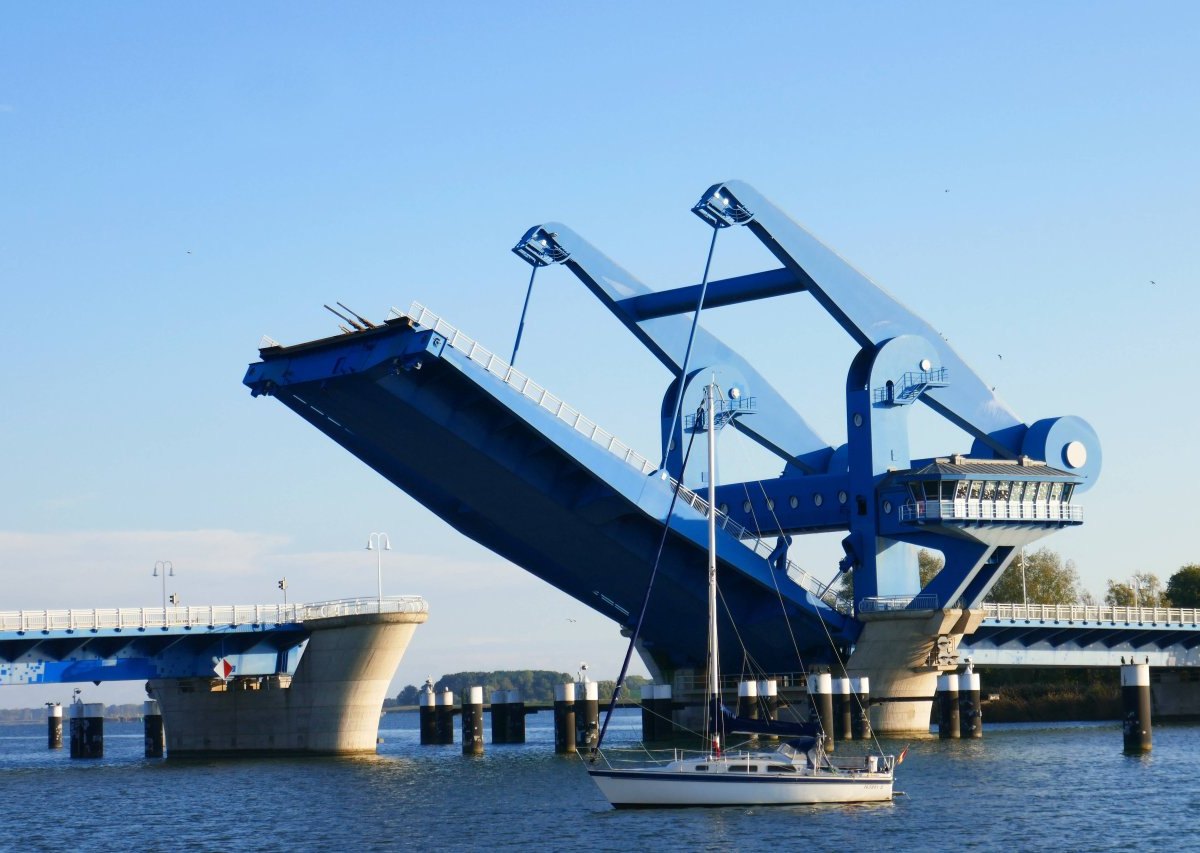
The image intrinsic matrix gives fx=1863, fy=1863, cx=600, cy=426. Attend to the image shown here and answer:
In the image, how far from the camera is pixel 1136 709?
2085 inches

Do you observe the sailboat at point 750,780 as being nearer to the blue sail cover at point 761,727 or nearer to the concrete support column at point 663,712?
the blue sail cover at point 761,727

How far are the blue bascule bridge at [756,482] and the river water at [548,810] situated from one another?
563 centimetres

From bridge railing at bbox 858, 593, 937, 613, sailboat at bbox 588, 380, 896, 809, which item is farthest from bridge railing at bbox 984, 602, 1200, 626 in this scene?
sailboat at bbox 588, 380, 896, 809

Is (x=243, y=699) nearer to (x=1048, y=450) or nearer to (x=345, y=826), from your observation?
(x=345, y=826)

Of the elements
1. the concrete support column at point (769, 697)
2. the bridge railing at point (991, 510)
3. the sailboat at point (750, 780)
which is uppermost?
the bridge railing at point (991, 510)

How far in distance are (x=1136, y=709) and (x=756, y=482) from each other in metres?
15.3

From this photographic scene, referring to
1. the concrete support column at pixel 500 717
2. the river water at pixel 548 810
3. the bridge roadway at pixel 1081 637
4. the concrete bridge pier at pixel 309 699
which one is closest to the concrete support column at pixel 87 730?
the concrete bridge pier at pixel 309 699

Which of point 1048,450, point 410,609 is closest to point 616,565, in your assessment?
point 410,609

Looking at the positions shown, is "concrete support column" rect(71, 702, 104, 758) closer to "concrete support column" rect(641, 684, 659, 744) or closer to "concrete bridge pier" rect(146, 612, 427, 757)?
"concrete bridge pier" rect(146, 612, 427, 757)

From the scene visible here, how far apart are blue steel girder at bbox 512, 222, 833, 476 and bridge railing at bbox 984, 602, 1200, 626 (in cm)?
845

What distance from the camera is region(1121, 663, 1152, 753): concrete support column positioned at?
173ft

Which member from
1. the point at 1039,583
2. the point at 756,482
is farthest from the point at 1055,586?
the point at 756,482

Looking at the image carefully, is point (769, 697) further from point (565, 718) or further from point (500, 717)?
point (500, 717)

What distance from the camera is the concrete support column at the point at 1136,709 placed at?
5266 centimetres
